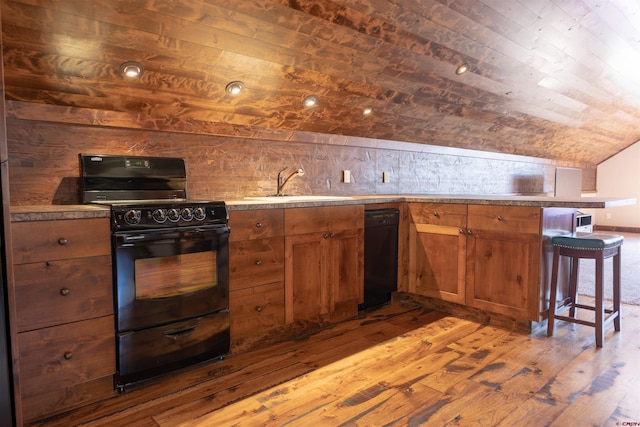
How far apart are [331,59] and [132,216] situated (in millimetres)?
1725

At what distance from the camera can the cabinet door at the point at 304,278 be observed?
108 inches

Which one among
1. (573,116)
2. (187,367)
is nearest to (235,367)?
(187,367)

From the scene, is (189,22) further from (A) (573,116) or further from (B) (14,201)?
(A) (573,116)

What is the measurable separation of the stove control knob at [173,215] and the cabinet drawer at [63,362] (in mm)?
570

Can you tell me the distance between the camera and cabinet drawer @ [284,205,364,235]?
9.05 ft

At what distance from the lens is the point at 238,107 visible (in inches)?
118

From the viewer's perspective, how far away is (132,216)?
204 centimetres

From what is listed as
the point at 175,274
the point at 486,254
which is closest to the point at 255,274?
the point at 175,274

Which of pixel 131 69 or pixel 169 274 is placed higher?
pixel 131 69

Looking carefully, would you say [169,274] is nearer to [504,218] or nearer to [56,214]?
[56,214]

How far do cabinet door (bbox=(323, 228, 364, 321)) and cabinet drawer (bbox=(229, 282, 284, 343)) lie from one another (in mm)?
451

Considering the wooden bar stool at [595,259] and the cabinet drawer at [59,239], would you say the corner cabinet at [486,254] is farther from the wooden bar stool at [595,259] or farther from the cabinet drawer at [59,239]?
the cabinet drawer at [59,239]

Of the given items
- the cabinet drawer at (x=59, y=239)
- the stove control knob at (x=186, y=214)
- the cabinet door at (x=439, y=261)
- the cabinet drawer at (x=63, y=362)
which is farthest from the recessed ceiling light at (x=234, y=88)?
the cabinet door at (x=439, y=261)

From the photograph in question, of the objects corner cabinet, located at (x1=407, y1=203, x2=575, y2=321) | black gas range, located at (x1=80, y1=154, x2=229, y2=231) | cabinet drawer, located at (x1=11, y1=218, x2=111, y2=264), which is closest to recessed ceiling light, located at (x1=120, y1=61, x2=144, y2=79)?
black gas range, located at (x1=80, y1=154, x2=229, y2=231)
